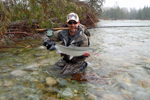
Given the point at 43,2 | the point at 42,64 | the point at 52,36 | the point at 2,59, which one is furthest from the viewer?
the point at 43,2

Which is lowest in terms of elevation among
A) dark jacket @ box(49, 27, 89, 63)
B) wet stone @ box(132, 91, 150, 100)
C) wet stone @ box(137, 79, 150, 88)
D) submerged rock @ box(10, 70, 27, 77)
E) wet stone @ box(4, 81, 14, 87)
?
wet stone @ box(132, 91, 150, 100)

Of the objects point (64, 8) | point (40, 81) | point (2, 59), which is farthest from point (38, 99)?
point (64, 8)

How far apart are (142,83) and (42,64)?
269 cm

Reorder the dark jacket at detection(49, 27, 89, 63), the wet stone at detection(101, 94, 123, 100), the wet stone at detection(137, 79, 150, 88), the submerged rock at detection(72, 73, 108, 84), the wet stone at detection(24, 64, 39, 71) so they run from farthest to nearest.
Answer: the wet stone at detection(24, 64, 39, 71) < the dark jacket at detection(49, 27, 89, 63) < the submerged rock at detection(72, 73, 108, 84) < the wet stone at detection(137, 79, 150, 88) < the wet stone at detection(101, 94, 123, 100)

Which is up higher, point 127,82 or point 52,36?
point 52,36

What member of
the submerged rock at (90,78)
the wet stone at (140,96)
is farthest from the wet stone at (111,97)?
the submerged rock at (90,78)

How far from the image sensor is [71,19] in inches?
110

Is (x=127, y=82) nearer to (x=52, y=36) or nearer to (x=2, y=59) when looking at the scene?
(x=52, y=36)

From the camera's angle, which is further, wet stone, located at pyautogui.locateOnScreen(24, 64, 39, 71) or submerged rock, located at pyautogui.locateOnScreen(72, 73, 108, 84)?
wet stone, located at pyautogui.locateOnScreen(24, 64, 39, 71)

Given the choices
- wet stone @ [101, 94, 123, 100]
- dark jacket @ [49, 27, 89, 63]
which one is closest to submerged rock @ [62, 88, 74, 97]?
wet stone @ [101, 94, 123, 100]

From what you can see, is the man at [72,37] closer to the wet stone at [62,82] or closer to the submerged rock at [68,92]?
the wet stone at [62,82]

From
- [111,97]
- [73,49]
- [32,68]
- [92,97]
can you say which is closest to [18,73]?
[32,68]

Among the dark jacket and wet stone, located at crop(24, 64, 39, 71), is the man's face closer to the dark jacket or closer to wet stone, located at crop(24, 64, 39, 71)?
the dark jacket

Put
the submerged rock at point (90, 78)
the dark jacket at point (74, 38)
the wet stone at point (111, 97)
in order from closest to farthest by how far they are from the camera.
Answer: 1. the wet stone at point (111, 97)
2. the submerged rock at point (90, 78)
3. the dark jacket at point (74, 38)
